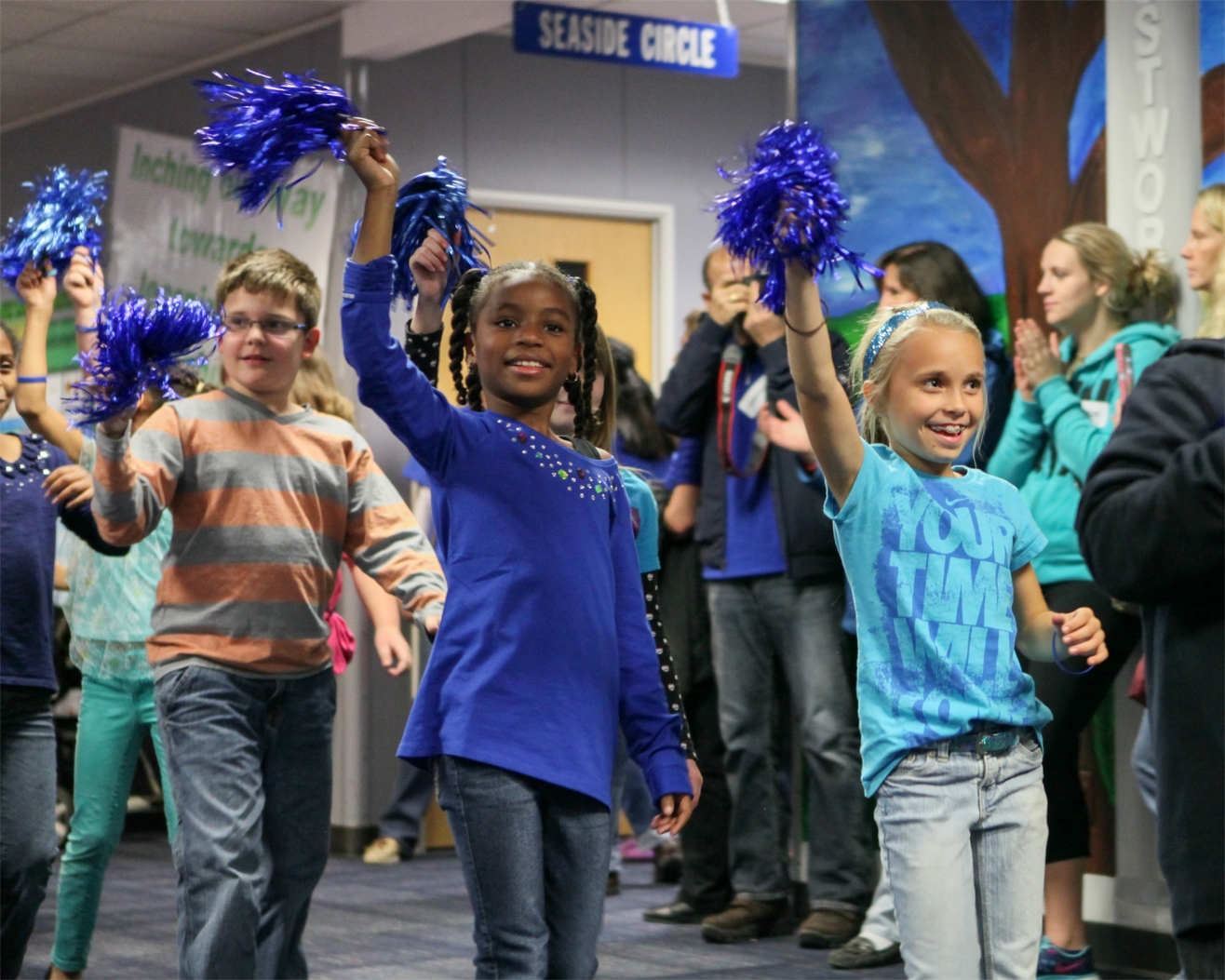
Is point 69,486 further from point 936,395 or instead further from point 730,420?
point 730,420

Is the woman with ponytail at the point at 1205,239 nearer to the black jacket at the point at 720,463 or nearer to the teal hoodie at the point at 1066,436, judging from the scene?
the teal hoodie at the point at 1066,436

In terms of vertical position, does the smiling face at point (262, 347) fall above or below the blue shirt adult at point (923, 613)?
above

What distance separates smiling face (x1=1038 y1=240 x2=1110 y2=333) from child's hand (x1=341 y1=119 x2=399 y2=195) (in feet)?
8.43

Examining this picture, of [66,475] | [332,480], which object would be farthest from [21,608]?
[332,480]

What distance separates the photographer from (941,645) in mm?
2680

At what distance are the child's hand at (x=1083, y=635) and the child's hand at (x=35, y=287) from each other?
2.36 m

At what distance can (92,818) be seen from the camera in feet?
13.4

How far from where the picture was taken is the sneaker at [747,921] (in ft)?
16.6

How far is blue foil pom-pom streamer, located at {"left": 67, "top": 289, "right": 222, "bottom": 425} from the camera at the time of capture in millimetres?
3193

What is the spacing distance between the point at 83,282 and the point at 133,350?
62 cm

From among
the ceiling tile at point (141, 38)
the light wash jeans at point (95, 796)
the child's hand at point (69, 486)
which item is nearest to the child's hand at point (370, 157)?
the child's hand at point (69, 486)

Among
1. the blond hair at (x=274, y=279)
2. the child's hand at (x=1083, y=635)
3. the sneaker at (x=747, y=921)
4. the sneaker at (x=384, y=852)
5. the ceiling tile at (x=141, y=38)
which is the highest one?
the ceiling tile at (x=141, y=38)

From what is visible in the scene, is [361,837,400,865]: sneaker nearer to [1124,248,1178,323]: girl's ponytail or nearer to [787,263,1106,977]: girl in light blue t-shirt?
[1124,248,1178,323]: girl's ponytail

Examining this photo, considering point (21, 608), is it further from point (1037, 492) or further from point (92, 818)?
point (1037, 492)
